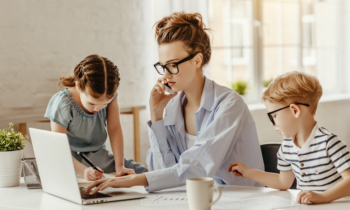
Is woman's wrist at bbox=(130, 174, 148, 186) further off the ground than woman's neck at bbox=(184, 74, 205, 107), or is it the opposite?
woman's neck at bbox=(184, 74, 205, 107)

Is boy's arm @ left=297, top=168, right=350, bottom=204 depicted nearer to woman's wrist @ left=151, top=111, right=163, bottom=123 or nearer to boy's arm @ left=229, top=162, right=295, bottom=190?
boy's arm @ left=229, top=162, right=295, bottom=190

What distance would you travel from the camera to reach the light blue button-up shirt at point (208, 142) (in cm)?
119

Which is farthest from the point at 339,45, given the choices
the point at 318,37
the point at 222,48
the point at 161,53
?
the point at 161,53

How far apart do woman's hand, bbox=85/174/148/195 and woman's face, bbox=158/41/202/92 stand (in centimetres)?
39

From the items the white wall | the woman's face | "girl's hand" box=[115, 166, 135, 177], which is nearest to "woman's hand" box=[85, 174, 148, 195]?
"girl's hand" box=[115, 166, 135, 177]

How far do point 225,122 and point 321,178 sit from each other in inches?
13.5

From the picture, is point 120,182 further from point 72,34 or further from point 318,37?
point 318,37

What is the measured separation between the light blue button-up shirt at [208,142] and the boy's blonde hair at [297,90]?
0.65ft

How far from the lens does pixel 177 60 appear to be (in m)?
1.37

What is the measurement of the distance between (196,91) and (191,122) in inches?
4.9

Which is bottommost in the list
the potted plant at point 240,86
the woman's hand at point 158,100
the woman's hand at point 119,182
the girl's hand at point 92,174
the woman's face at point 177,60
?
the potted plant at point 240,86

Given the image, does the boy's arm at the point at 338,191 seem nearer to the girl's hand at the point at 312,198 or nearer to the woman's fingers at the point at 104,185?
the girl's hand at the point at 312,198

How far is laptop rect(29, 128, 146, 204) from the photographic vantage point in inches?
39.0

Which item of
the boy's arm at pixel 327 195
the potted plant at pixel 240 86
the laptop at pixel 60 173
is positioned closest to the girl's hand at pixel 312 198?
the boy's arm at pixel 327 195
